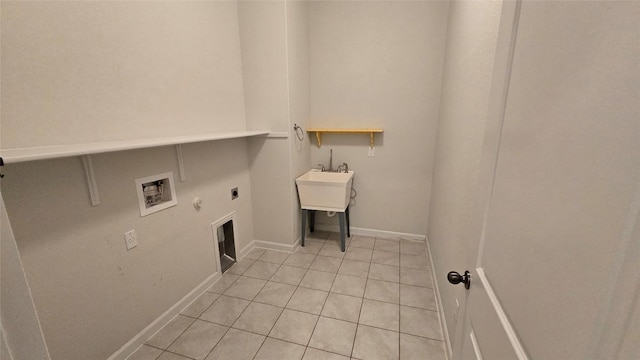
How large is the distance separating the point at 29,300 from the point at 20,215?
0.91 meters

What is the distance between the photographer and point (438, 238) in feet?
7.14

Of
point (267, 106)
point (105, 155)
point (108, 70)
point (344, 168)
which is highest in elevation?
point (108, 70)

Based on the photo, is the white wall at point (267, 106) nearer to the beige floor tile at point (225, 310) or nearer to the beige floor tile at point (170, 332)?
the beige floor tile at point (225, 310)

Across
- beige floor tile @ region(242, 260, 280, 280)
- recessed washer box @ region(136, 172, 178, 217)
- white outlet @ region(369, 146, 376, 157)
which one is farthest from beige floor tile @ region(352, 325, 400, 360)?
white outlet @ region(369, 146, 376, 157)

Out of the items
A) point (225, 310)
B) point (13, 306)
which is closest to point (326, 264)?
point (225, 310)

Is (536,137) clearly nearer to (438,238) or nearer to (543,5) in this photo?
(543,5)

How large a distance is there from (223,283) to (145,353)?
29.4 inches

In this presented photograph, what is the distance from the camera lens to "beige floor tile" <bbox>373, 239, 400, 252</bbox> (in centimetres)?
285

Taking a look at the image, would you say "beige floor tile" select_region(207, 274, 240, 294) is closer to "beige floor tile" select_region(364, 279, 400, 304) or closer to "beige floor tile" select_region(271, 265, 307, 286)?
"beige floor tile" select_region(271, 265, 307, 286)

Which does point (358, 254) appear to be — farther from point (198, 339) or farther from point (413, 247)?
point (198, 339)

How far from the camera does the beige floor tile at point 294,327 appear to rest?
1684 millimetres

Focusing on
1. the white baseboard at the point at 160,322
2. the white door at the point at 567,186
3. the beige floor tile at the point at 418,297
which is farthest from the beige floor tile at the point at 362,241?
the white door at the point at 567,186

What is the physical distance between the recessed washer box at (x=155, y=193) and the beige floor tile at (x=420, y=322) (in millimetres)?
1854

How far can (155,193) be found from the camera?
66.9 inches
